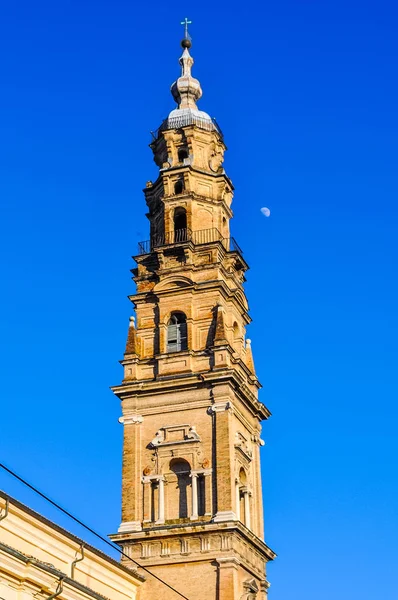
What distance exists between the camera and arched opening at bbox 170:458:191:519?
43806 millimetres

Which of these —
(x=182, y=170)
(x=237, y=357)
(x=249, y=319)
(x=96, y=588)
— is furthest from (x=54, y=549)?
(x=182, y=170)

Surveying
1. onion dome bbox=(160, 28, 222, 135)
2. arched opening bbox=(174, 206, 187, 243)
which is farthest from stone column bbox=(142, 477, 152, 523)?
onion dome bbox=(160, 28, 222, 135)

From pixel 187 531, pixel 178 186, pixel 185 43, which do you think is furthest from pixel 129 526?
pixel 185 43

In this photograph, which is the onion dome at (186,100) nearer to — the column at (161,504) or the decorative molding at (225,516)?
the column at (161,504)

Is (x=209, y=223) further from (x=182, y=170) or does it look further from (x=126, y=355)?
(x=126, y=355)

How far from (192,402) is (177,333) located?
13.0ft

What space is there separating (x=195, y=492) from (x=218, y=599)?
4667mm

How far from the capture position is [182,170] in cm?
5241

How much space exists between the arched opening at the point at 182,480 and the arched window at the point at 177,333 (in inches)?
213

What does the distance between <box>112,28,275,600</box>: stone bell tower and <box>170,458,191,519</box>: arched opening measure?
0.18 feet

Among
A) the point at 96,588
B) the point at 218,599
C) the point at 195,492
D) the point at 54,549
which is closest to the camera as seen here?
the point at 54,549

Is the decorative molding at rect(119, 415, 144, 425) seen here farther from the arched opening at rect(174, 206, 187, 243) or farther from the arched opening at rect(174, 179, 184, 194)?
the arched opening at rect(174, 179, 184, 194)

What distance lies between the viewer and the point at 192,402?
4553 centimetres

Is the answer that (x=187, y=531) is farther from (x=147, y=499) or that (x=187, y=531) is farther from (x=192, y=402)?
(x=192, y=402)
